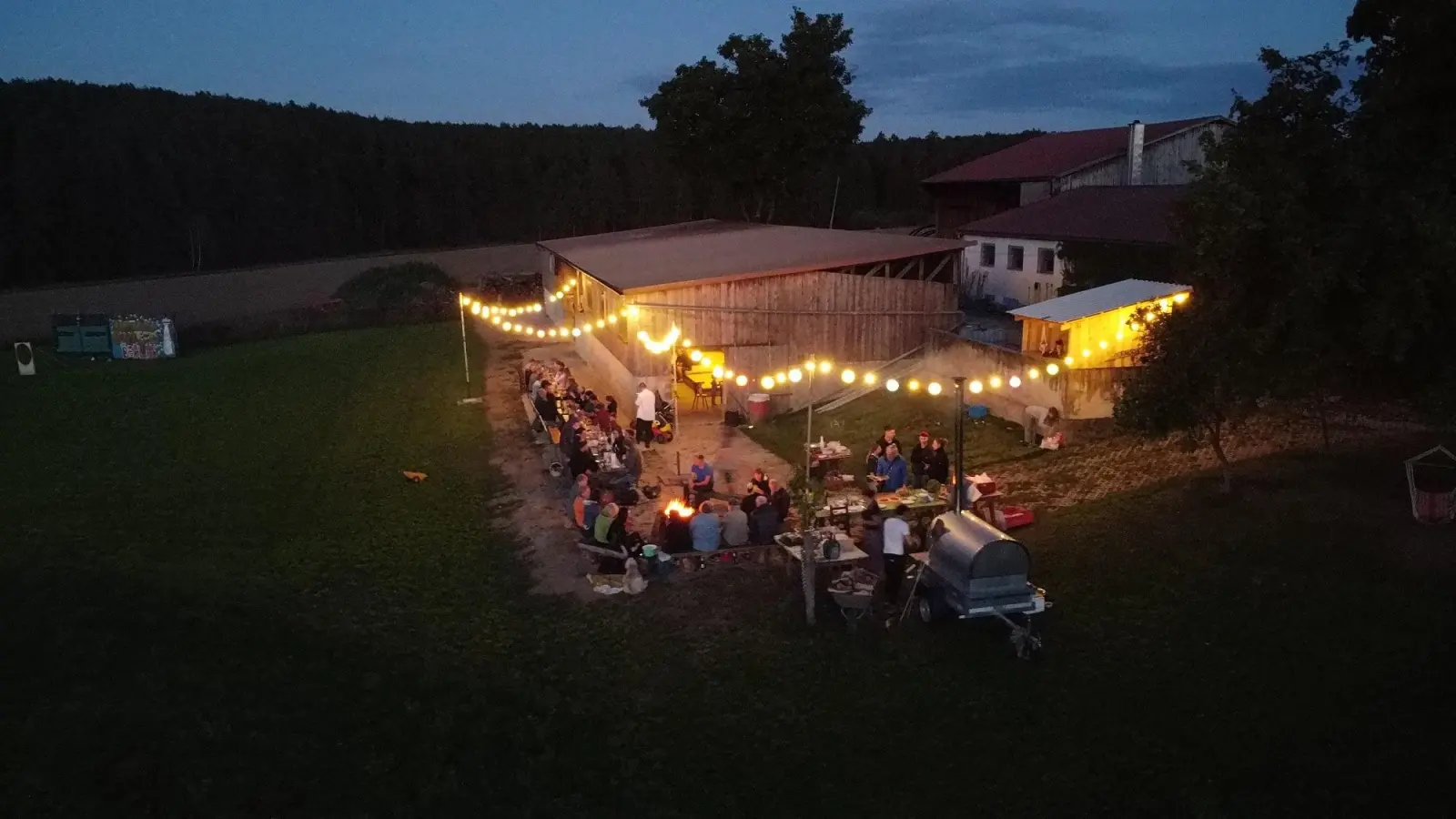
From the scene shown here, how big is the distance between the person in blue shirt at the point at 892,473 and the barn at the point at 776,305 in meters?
6.35

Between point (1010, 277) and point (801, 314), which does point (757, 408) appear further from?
point (1010, 277)

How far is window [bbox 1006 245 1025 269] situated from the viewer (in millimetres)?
29188

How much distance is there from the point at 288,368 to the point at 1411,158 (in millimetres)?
27612

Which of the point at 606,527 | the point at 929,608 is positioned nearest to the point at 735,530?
the point at 606,527

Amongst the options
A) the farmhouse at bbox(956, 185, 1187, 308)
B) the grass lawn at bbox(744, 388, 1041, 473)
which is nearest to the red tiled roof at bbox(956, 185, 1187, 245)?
the farmhouse at bbox(956, 185, 1187, 308)

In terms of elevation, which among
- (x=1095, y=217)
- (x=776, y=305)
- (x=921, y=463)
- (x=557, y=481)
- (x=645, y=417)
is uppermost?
(x=1095, y=217)

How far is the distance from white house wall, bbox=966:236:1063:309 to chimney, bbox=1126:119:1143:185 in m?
5.76

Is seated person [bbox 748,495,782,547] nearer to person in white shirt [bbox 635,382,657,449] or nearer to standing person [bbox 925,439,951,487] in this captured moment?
standing person [bbox 925,439,951,487]

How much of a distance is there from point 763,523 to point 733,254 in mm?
11878

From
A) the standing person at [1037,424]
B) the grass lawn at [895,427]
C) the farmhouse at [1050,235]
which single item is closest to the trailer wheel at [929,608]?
the grass lawn at [895,427]

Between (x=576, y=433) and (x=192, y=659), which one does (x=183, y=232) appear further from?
(x=192, y=659)

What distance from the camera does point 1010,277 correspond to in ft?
97.6

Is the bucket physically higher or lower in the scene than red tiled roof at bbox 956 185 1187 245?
lower

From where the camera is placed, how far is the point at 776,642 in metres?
10.2
